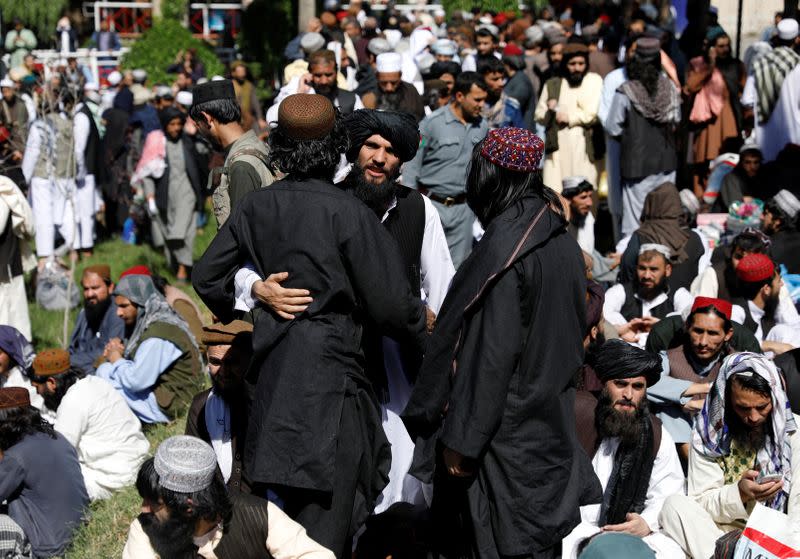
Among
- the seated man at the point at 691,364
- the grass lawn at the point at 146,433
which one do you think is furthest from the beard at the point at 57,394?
the seated man at the point at 691,364

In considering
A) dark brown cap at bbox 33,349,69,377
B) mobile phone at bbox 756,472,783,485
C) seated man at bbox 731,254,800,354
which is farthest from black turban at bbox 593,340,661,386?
dark brown cap at bbox 33,349,69,377

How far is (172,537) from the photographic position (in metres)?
3.76

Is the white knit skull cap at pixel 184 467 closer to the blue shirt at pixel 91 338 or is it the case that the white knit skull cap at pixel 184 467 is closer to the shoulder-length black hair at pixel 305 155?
the shoulder-length black hair at pixel 305 155

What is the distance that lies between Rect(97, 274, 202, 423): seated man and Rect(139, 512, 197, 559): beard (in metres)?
3.88

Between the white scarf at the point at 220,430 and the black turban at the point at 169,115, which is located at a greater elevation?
the black turban at the point at 169,115

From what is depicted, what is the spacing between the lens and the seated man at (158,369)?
25.2ft

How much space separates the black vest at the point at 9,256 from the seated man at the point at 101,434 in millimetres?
2319

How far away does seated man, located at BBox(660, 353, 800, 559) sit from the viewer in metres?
5.07

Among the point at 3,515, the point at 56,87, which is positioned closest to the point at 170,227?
the point at 56,87

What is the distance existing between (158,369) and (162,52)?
41.3 feet

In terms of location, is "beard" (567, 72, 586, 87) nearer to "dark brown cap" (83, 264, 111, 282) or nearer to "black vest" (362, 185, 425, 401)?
"dark brown cap" (83, 264, 111, 282)

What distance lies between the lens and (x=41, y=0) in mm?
26547

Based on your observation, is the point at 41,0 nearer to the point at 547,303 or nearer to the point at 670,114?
the point at 670,114

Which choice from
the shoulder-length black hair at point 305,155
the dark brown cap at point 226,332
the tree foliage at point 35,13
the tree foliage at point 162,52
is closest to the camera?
the shoulder-length black hair at point 305,155
